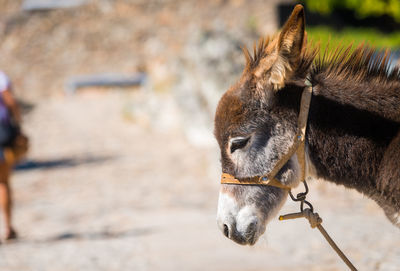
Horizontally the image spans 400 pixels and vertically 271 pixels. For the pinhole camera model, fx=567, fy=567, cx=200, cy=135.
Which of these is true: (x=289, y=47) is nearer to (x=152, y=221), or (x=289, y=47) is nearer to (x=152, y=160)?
(x=152, y=221)

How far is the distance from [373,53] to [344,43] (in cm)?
25

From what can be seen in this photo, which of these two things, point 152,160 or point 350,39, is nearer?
point 350,39

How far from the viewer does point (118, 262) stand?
16.9 ft

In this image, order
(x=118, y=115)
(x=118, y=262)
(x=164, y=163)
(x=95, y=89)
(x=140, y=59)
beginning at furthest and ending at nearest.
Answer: (x=140, y=59) → (x=95, y=89) → (x=118, y=115) → (x=164, y=163) → (x=118, y=262)

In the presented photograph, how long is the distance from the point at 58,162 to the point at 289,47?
893cm

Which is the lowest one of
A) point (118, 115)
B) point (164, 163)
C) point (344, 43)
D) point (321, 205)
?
point (118, 115)

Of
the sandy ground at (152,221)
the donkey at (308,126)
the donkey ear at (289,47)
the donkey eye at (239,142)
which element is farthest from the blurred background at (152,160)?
the donkey eye at (239,142)

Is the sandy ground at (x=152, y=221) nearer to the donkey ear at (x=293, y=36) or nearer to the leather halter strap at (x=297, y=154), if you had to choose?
A: the leather halter strap at (x=297, y=154)

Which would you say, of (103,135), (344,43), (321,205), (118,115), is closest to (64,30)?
(118,115)

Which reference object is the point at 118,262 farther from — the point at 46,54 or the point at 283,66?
the point at 46,54

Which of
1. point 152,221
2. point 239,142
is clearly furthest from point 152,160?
point 239,142

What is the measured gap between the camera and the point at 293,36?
2.51m

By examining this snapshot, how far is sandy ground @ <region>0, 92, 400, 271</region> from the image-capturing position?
5.02 metres

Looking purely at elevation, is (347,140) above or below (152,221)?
above
